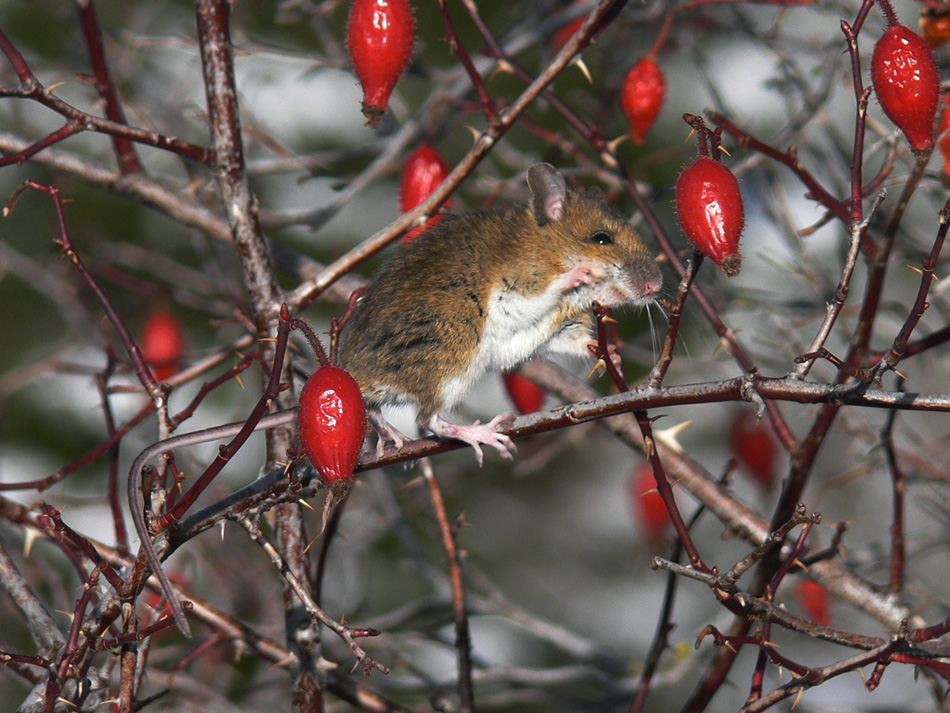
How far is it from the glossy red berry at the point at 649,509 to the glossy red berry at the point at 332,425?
2728 mm

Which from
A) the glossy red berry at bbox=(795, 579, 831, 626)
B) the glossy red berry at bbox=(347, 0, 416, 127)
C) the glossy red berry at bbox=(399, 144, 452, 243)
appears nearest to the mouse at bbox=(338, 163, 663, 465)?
the glossy red berry at bbox=(399, 144, 452, 243)

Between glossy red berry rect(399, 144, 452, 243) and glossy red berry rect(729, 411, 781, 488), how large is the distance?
7.03 feet

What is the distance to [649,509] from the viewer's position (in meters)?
4.35

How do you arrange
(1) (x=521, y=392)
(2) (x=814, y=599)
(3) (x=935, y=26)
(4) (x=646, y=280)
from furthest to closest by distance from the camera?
1. (2) (x=814, y=599)
2. (1) (x=521, y=392)
3. (4) (x=646, y=280)
4. (3) (x=935, y=26)

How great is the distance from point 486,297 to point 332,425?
46.8 inches

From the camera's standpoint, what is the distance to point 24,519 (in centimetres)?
222

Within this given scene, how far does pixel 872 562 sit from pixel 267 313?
8.54 feet

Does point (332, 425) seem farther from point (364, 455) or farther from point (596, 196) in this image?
point (596, 196)

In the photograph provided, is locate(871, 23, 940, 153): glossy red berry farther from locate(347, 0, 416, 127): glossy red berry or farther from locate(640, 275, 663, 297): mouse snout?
locate(640, 275, 663, 297): mouse snout

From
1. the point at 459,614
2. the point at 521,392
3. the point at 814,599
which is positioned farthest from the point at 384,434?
the point at 814,599

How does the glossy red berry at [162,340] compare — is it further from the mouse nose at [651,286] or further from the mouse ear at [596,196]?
the mouse nose at [651,286]

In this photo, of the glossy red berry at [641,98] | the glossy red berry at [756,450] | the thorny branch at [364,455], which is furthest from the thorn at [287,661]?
the glossy red berry at [756,450]

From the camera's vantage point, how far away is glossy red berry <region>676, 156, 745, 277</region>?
5.30 ft

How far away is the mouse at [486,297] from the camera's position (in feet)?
8.30
